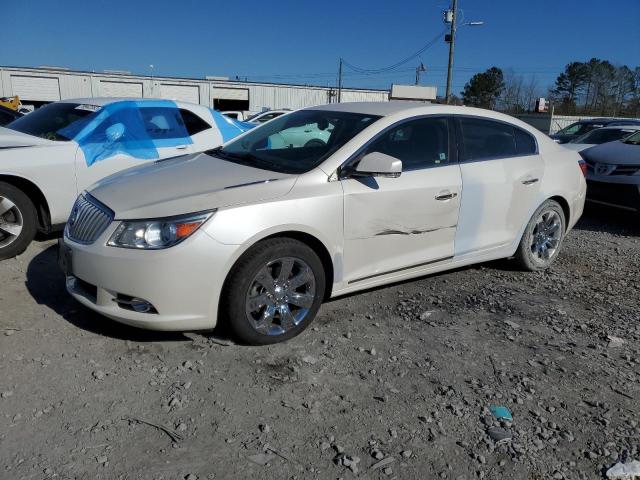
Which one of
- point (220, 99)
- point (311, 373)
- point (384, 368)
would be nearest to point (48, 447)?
point (311, 373)

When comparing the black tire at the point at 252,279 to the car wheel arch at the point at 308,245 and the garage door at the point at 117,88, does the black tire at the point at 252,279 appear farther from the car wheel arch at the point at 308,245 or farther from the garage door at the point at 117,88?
the garage door at the point at 117,88

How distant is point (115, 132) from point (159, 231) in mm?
3111

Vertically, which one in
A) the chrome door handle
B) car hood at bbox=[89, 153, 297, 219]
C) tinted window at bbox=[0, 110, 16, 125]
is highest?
tinted window at bbox=[0, 110, 16, 125]

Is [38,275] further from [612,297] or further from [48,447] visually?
[612,297]

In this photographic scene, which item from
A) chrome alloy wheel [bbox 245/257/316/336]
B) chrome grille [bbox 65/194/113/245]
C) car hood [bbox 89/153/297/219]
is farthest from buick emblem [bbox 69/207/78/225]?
chrome alloy wheel [bbox 245/257/316/336]

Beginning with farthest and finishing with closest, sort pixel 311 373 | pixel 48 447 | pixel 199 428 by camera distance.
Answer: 1. pixel 311 373
2. pixel 199 428
3. pixel 48 447

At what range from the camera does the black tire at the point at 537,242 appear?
5.09 meters

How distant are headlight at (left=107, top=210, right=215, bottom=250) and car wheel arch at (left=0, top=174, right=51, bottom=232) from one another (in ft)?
7.97

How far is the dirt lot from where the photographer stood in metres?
2.50

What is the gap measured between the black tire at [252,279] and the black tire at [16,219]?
108 inches

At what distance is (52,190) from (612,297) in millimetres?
5261

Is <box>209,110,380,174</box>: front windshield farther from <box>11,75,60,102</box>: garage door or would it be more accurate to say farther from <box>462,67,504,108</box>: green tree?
<box>462,67,504,108</box>: green tree

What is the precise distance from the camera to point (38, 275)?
468 centimetres

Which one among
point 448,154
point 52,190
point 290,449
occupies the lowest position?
point 290,449
